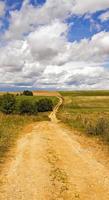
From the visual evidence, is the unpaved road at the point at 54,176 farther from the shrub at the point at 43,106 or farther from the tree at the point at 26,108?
the shrub at the point at 43,106

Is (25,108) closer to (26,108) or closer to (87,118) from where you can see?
(26,108)

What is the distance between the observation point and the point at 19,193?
12.1 meters

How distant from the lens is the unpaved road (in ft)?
39.4

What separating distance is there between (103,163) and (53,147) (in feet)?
19.0

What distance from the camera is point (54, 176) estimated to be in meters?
14.5

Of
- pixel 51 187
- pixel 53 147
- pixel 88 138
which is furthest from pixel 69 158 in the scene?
pixel 88 138

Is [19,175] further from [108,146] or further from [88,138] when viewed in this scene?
[88,138]

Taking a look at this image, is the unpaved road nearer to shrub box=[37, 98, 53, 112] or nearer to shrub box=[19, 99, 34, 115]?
shrub box=[19, 99, 34, 115]

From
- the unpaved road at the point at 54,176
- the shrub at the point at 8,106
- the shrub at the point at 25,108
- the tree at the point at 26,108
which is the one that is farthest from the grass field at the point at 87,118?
the shrub at the point at 8,106

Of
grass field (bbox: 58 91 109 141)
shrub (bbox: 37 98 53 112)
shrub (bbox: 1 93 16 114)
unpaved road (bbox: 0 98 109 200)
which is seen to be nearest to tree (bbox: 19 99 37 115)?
shrub (bbox: 1 93 16 114)

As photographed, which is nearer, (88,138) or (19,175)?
(19,175)

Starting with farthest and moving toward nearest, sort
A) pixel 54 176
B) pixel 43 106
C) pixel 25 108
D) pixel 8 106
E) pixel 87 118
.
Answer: pixel 43 106
pixel 8 106
pixel 25 108
pixel 87 118
pixel 54 176

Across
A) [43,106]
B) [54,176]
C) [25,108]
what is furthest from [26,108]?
[54,176]

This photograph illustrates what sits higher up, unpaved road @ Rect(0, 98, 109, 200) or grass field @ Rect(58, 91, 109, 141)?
unpaved road @ Rect(0, 98, 109, 200)
